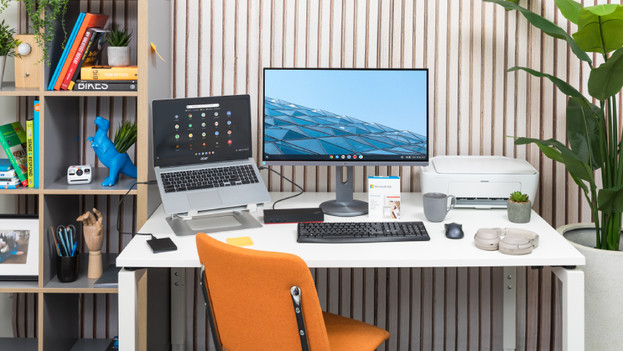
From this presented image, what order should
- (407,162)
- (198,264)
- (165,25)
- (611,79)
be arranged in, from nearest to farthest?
1. (198,264)
2. (611,79)
3. (407,162)
4. (165,25)

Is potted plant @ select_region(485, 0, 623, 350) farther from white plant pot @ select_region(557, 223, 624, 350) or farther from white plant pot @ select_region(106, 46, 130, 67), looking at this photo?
white plant pot @ select_region(106, 46, 130, 67)

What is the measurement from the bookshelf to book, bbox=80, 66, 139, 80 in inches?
2.5

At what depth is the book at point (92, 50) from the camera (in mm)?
2506

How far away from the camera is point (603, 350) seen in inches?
93.9

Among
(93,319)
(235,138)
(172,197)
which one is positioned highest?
(235,138)

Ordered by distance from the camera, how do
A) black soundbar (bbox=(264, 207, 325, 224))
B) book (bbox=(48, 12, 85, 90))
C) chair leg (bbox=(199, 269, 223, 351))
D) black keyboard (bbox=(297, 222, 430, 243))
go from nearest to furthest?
chair leg (bbox=(199, 269, 223, 351)), black keyboard (bbox=(297, 222, 430, 243)), black soundbar (bbox=(264, 207, 325, 224)), book (bbox=(48, 12, 85, 90))

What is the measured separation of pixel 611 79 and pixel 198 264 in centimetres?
148

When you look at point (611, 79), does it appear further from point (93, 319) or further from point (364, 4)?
point (93, 319)

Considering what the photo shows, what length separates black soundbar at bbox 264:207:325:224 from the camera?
2.39 meters

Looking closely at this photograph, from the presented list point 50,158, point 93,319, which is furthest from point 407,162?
point 93,319

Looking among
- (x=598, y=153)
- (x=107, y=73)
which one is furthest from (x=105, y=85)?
(x=598, y=153)

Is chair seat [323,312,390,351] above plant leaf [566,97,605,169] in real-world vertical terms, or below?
below

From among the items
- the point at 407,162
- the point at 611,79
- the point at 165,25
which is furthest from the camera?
the point at 165,25

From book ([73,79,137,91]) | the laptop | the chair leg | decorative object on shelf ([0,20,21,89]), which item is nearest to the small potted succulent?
the laptop
